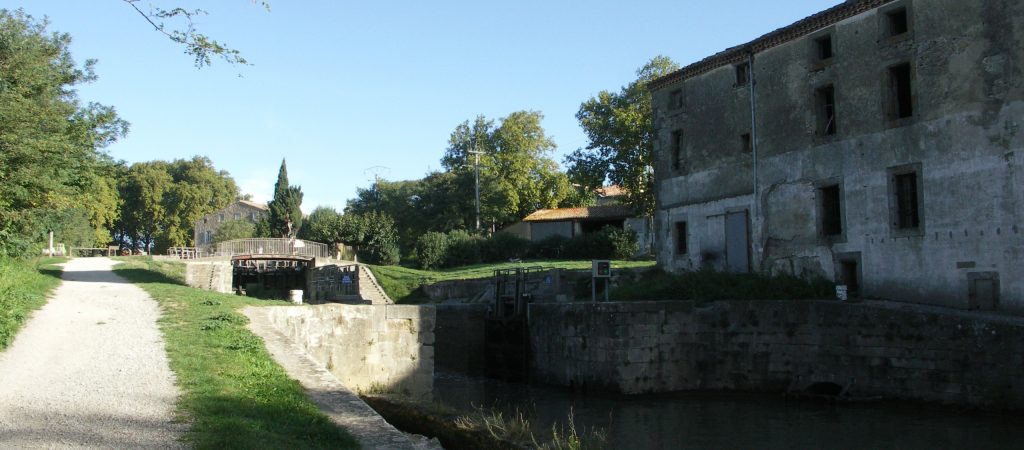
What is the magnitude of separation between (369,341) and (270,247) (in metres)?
30.6

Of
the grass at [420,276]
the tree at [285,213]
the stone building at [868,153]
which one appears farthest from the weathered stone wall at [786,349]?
the tree at [285,213]

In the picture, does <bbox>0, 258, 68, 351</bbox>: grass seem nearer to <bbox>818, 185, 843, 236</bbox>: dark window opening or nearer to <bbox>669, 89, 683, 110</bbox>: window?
<bbox>818, 185, 843, 236</bbox>: dark window opening

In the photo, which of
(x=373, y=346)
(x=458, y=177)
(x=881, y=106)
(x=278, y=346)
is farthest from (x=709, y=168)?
(x=458, y=177)

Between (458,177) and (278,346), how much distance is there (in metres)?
44.5

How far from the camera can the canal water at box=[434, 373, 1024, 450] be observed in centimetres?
1496

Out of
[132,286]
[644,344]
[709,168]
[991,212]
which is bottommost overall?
[644,344]

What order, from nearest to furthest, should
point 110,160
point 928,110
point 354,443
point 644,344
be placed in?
point 354,443 < point 928,110 < point 644,344 < point 110,160

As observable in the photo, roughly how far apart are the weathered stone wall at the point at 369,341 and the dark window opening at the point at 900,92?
1367 centimetres

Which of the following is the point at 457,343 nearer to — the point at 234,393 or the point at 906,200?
the point at 906,200

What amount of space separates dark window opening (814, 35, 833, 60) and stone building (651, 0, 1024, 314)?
0.14 feet

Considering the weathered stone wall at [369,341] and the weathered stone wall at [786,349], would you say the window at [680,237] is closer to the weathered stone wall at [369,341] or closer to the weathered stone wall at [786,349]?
the weathered stone wall at [786,349]

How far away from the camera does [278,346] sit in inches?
510

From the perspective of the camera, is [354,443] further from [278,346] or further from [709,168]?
[709,168]

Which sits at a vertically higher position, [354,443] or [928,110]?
[928,110]
